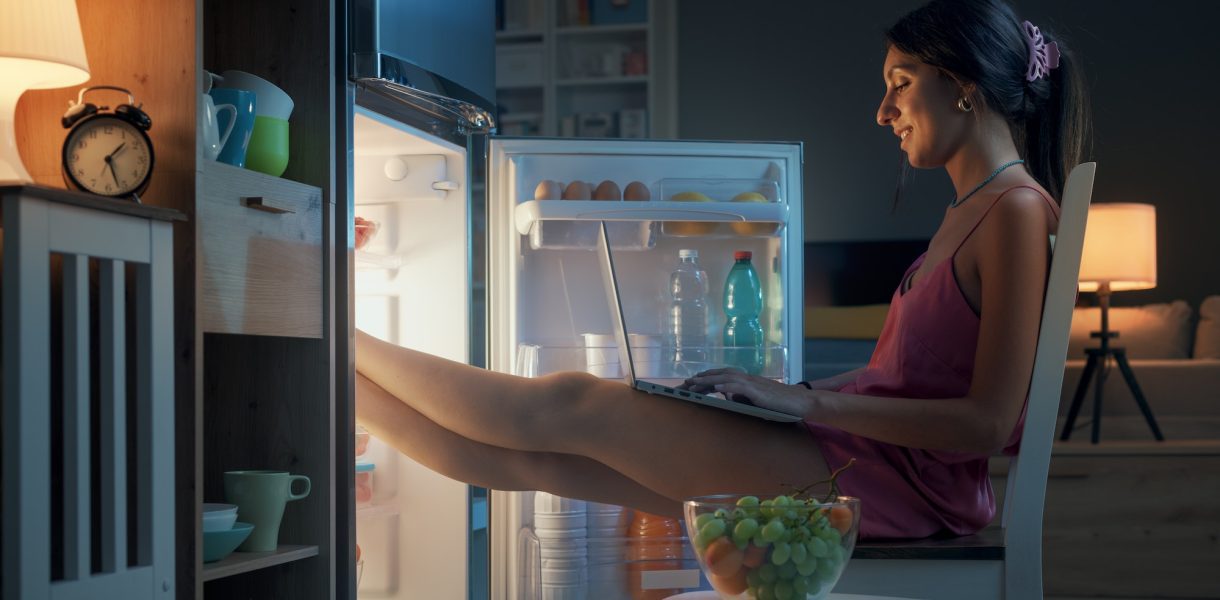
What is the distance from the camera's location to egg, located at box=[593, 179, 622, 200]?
2.03 meters

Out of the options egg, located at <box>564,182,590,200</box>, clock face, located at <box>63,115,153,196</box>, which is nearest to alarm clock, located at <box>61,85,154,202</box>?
clock face, located at <box>63,115,153,196</box>

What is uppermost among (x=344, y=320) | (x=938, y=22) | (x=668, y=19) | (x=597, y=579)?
(x=668, y=19)

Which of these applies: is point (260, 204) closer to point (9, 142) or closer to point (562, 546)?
point (9, 142)

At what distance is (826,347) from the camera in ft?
14.5

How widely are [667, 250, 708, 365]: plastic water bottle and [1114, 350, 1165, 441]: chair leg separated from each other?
71.8 inches

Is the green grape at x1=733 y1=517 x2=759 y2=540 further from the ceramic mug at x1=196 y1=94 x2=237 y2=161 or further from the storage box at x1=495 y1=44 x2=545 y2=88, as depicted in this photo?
the storage box at x1=495 y1=44 x2=545 y2=88

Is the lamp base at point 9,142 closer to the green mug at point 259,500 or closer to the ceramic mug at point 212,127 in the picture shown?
the ceramic mug at point 212,127

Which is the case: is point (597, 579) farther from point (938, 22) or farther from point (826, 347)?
point (826, 347)

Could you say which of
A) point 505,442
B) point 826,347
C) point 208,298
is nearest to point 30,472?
point 208,298

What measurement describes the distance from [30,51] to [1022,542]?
1174mm

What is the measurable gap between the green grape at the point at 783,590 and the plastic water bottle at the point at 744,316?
113 centimetres

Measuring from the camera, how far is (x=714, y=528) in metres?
0.93

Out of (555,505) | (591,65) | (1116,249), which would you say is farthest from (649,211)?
(591,65)

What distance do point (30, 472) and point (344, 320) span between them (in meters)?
0.58
